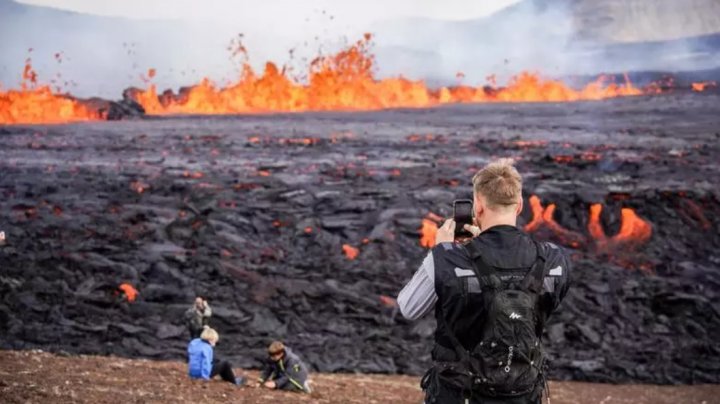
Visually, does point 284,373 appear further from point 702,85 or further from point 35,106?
point 702,85

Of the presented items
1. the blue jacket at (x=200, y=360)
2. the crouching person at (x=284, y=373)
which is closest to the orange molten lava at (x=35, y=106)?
the blue jacket at (x=200, y=360)

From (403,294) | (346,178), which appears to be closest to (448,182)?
(346,178)

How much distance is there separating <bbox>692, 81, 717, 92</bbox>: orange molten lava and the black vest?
10760 mm

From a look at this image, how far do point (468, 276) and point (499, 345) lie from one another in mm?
242

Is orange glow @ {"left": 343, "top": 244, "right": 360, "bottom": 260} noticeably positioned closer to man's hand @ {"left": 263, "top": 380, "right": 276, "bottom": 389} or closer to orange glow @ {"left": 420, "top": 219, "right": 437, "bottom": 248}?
orange glow @ {"left": 420, "top": 219, "right": 437, "bottom": 248}

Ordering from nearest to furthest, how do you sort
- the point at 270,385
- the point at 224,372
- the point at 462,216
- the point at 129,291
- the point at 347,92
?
the point at 462,216, the point at 270,385, the point at 224,372, the point at 129,291, the point at 347,92

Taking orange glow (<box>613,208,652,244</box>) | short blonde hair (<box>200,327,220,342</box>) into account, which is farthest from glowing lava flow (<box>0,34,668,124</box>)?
short blonde hair (<box>200,327,220,342</box>)

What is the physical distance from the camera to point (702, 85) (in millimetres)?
12789

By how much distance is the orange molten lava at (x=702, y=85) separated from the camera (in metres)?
12.7

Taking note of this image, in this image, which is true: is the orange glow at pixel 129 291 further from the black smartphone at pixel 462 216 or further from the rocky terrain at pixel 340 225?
the black smartphone at pixel 462 216

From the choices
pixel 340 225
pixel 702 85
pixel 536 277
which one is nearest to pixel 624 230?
pixel 702 85

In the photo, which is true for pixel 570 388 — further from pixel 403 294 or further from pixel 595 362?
pixel 403 294

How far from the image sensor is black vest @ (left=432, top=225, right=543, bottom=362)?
2.82 metres

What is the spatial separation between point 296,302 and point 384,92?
3.50 metres
